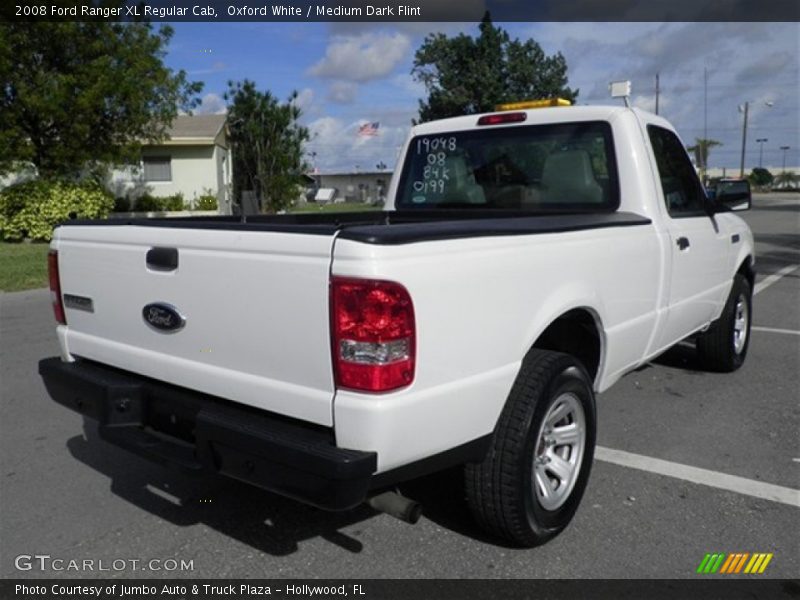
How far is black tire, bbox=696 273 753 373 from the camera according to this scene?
559 cm

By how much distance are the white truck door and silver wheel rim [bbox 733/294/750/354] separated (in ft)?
2.30

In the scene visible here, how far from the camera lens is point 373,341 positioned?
230 centimetres

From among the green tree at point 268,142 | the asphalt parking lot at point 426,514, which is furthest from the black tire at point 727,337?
the green tree at point 268,142

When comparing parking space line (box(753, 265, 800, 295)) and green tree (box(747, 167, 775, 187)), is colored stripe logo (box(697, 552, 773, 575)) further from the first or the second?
green tree (box(747, 167, 775, 187))

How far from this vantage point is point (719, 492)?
12.1 ft

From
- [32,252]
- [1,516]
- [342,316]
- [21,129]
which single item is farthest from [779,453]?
[21,129]

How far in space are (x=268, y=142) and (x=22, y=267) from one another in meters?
14.5

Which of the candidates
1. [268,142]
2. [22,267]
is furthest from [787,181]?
[22,267]

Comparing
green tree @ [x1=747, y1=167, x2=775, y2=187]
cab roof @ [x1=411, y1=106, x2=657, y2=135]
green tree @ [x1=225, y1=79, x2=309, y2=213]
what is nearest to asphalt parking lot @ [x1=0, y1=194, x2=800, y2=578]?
cab roof @ [x1=411, y1=106, x2=657, y2=135]

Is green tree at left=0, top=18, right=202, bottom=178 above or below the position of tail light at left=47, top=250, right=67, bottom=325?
above

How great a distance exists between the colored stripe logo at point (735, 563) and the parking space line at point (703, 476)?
2.07 feet
